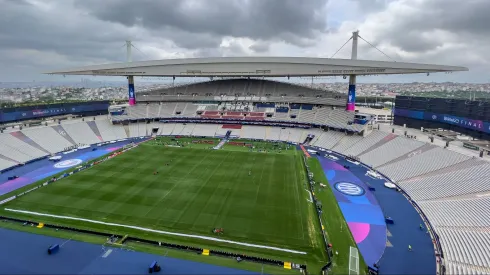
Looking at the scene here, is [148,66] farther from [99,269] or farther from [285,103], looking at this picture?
[99,269]

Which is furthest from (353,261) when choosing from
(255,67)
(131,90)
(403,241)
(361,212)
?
(131,90)

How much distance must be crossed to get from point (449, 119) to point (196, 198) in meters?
45.3

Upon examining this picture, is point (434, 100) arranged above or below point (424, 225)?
above

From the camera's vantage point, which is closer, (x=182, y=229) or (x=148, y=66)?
(x=182, y=229)

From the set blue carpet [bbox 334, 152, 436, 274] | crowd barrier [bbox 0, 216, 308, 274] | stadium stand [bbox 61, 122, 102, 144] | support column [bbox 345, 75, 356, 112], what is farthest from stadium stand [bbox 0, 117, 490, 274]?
crowd barrier [bbox 0, 216, 308, 274]

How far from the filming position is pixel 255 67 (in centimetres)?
5959

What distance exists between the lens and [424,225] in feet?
81.2

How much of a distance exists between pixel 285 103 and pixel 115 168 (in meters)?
44.6

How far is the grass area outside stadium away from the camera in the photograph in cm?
2288

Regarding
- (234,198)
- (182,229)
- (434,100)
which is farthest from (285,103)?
(182,229)

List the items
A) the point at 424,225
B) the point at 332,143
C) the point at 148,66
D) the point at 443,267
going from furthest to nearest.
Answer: the point at 148,66, the point at 332,143, the point at 424,225, the point at 443,267

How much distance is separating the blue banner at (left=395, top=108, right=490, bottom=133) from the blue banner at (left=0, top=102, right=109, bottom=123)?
74701 millimetres

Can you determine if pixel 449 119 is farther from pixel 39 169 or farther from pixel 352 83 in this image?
pixel 39 169

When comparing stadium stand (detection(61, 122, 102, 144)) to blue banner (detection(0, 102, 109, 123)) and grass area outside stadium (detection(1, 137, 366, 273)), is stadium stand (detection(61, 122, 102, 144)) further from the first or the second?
grass area outside stadium (detection(1, 137, 366, 273))
